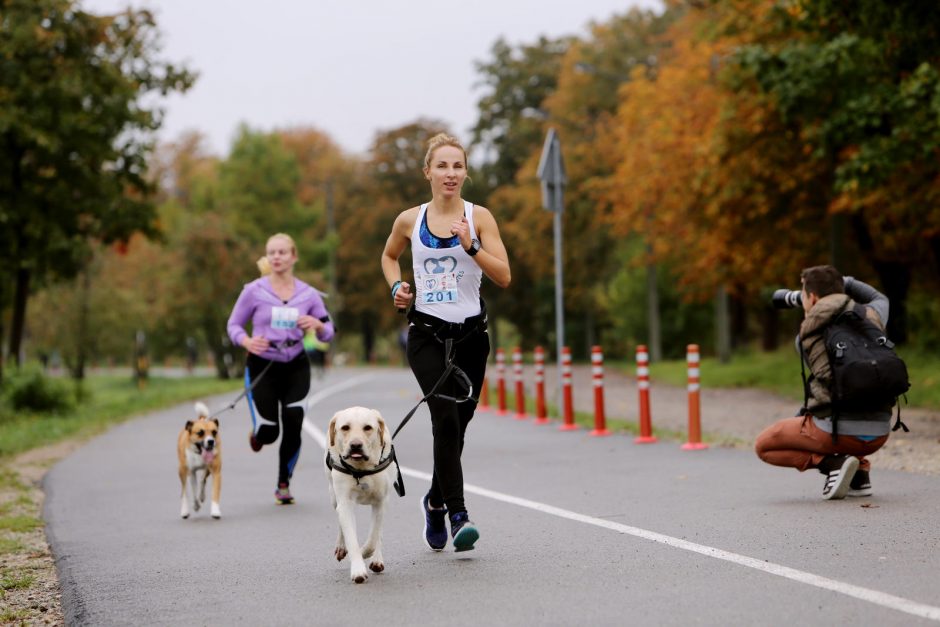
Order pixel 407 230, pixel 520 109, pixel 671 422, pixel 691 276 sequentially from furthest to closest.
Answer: pixel 520 109 < pixel 691 276 < pixel 671 422 < pixel 407 230

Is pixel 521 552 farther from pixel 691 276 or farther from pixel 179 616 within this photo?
pixel 691 276

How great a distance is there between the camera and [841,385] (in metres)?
8.03

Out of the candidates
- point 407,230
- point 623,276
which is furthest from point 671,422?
point 623,276

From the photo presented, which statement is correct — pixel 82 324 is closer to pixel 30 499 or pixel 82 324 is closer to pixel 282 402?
pixel 30 499

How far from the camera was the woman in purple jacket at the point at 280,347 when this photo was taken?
998cm

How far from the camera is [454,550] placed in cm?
711

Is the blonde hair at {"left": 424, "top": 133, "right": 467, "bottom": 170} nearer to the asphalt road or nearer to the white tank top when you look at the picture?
the white tank top

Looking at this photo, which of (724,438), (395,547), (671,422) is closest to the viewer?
(395,547)

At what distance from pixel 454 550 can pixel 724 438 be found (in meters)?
8.48

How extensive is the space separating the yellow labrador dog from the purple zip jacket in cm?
348

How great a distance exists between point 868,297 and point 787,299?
575 millimetres

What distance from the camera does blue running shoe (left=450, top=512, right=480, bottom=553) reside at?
6.61m

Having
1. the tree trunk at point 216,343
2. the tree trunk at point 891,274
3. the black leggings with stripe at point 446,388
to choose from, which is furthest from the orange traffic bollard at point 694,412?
the tree trunk at point 216,343

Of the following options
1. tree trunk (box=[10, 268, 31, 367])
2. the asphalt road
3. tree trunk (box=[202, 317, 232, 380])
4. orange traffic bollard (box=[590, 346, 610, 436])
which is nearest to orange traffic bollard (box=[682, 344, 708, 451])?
the asphalt road
